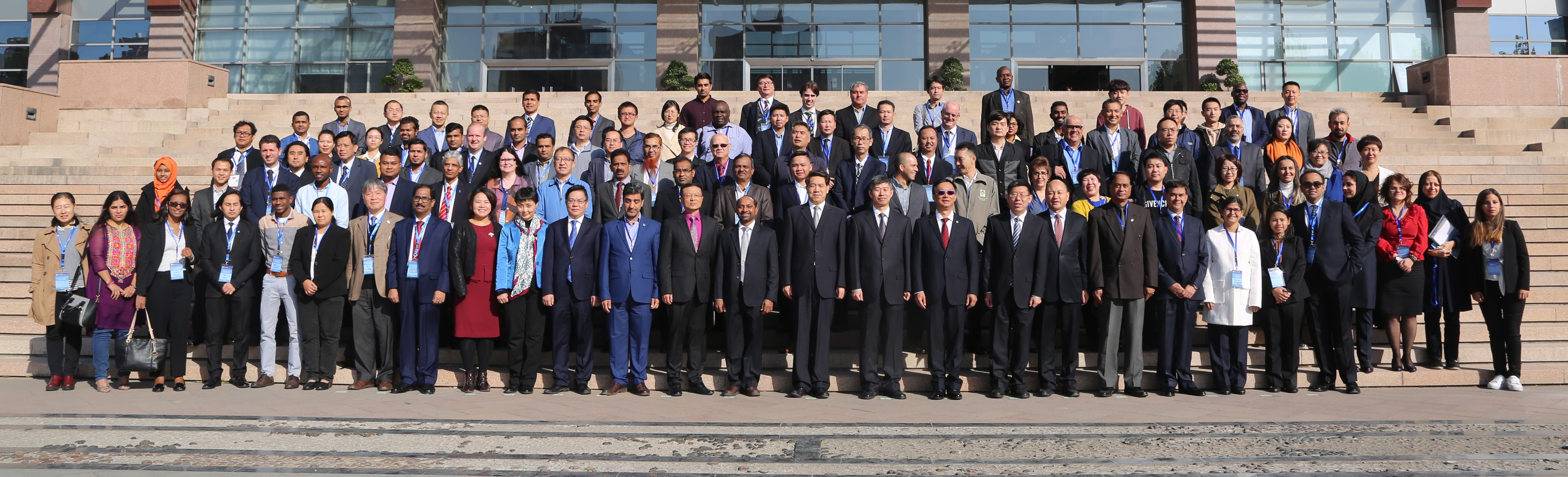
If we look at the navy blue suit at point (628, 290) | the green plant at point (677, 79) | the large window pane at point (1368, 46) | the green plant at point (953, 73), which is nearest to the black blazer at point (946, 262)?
the navy blue suit at point (628, 290)

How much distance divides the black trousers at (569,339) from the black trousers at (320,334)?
1735 mm

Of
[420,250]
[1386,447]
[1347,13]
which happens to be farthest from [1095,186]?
[1347,13]

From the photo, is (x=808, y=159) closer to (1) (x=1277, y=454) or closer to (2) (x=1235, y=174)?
(2) (x=1235, y=174)

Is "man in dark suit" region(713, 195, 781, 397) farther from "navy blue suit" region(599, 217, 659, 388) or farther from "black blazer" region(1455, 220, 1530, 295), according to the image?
"black blazer" region(1455, 220, 1530, 295)

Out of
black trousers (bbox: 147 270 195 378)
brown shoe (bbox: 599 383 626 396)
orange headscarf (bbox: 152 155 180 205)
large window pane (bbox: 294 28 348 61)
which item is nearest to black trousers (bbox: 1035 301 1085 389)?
brown shoe (bbox: 599 383 626 396)

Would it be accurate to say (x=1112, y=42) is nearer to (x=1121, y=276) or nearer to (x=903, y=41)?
(x=903, y=41)

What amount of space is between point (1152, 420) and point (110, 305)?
7.69 meters

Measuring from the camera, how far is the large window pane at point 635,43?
2431cm

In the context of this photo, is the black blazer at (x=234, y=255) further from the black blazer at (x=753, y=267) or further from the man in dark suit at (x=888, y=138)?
the man in dark suit at (x=888, y=138)

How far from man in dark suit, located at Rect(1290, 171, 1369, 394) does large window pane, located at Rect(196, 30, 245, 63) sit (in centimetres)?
2447

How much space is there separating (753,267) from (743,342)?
1.97 feet

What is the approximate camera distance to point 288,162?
918 centimetres

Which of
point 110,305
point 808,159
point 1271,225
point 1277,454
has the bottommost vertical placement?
point 1277,454

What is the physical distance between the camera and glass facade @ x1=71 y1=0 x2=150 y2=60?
80.5 ft
